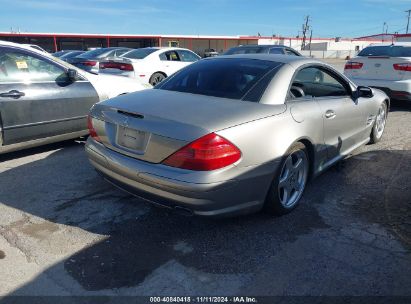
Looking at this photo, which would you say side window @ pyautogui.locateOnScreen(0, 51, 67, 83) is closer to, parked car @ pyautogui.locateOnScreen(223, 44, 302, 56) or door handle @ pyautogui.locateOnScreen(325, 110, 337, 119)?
door handle @ pyautogui.locateOnScreen(325, 110, 337, 119)

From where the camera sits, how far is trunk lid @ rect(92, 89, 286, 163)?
2.87 meters

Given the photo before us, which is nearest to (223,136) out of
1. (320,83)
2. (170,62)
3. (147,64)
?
(320,83)

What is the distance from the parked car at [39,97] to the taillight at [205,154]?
9.32ft

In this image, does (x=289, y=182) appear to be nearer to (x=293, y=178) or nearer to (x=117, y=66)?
(x=293, y=178)

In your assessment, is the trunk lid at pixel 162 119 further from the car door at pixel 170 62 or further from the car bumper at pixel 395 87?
the car door at pixel 170 62

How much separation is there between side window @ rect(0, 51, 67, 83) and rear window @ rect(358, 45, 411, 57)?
7.15m

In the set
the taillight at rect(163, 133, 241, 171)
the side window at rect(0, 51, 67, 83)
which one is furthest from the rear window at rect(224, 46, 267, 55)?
the taillight at rect(163, 133, 241, 171)

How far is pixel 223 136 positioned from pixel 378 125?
12.9ft

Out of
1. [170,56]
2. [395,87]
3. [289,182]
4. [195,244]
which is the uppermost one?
[170,56]

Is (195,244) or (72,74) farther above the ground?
(72,74)

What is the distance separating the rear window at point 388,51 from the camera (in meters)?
8.51

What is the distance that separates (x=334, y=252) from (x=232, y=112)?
138 centimetres

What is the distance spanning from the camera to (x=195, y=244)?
308cm

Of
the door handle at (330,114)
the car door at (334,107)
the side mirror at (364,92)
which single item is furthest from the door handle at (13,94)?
the side mirror at (364,92)
